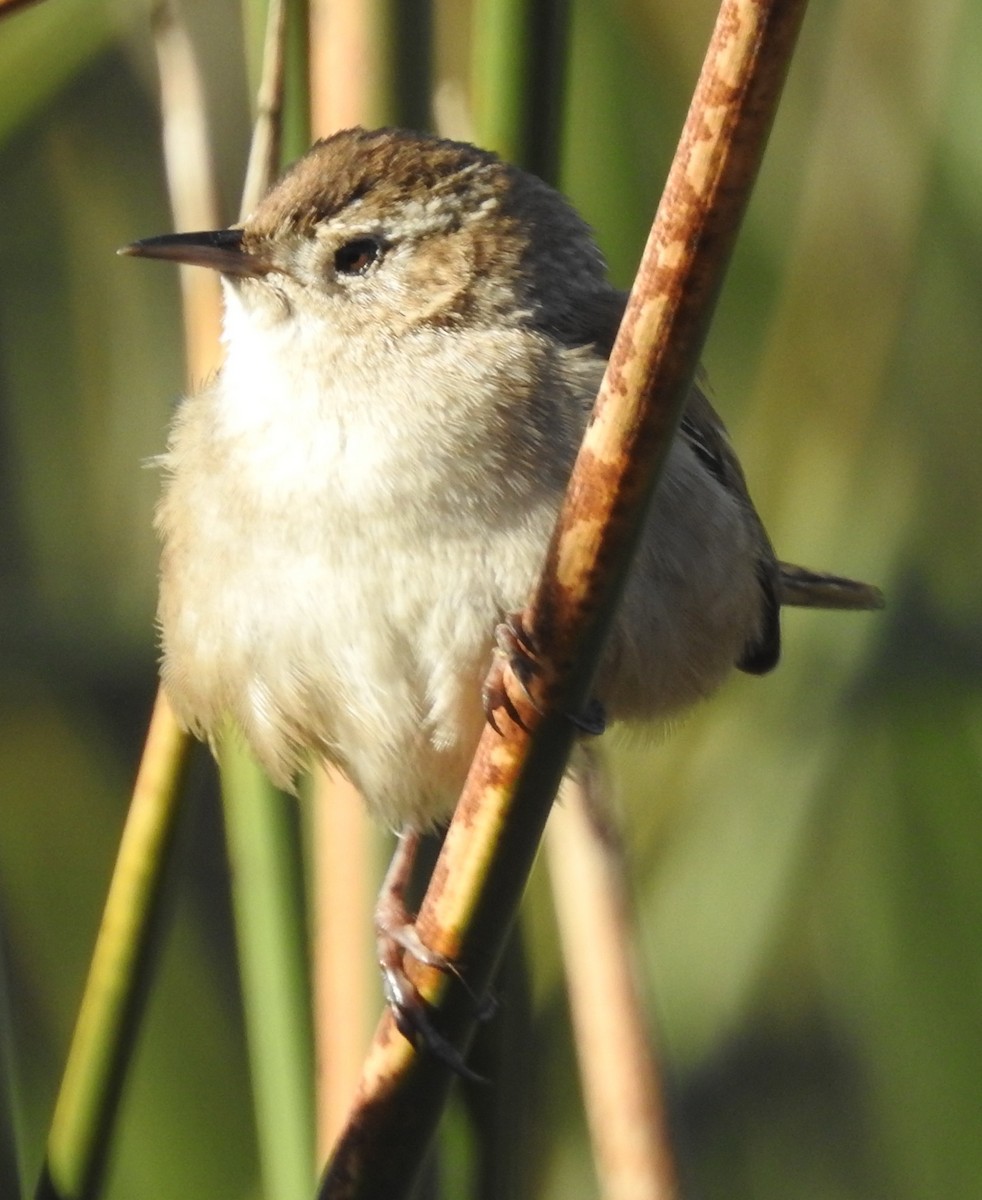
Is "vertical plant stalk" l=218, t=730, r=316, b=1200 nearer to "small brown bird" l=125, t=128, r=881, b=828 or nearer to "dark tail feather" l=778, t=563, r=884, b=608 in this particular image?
"small brown bird" l=125, t=128, r=881, b=828

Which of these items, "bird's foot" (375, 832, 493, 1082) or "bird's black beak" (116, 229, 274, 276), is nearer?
"bird's foot" (375, 832, 493, 1082)

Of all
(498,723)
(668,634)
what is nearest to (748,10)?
(498,723)

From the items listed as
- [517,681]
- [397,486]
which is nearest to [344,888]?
[397,486]

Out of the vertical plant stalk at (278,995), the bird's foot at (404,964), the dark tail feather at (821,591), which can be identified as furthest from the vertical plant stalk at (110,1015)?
the dark tail feather at (821,591)

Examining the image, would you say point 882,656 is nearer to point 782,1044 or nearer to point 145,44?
point 782,1044

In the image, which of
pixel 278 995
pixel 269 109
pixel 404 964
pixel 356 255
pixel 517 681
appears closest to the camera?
pixel 517 681

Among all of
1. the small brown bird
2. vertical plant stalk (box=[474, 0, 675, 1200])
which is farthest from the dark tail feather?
vertical plant stalk (box=[474, 0, 675, 1200])

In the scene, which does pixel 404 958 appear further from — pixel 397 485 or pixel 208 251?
pixel 208 251
